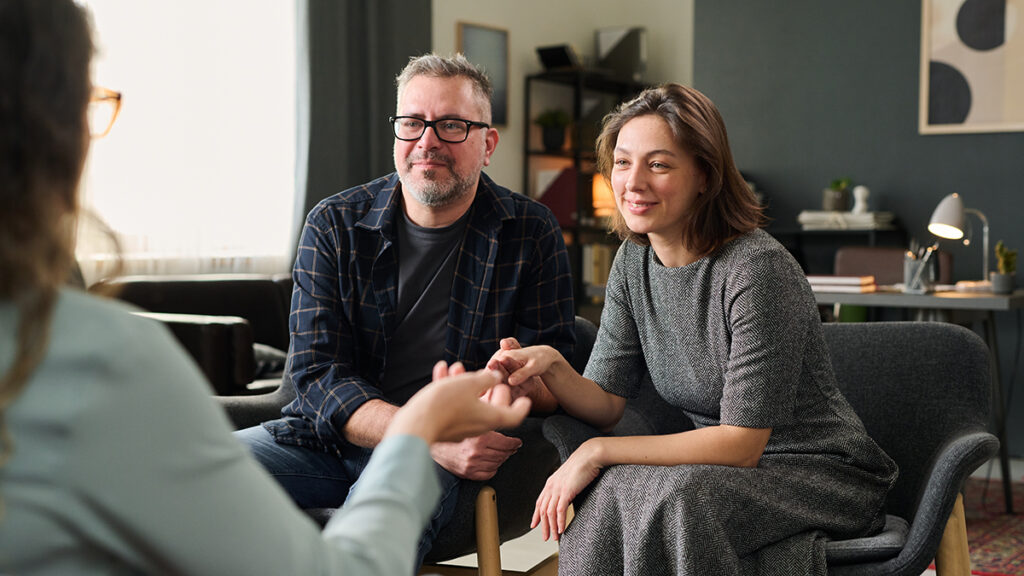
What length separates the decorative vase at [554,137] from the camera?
6.79 meters

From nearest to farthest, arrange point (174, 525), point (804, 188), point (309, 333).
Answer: point (174, 525) < point (309, 333) < point (804, 188)

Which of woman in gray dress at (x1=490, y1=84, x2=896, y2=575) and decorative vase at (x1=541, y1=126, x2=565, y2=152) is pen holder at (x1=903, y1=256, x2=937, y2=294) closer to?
woman in gray dress at (x1=490, y1=84, x2=896, y2=575)

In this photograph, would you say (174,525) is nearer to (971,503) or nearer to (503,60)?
(971,503)

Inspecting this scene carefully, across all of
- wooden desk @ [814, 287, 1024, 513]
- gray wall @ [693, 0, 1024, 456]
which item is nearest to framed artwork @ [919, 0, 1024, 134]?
gray wall @ [693, 0, 1024, 456]

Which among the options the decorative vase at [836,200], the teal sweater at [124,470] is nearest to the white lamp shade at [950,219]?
the decorative vase at [836,200]

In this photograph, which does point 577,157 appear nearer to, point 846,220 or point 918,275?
point 846,220

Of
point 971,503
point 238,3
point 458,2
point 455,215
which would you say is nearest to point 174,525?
point 455,215

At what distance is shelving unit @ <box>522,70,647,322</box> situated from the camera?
6723 millimetres

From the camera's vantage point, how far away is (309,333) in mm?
1934

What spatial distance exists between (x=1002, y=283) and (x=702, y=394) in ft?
8.07

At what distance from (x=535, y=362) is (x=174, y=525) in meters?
1.14

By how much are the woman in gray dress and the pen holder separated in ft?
7.46

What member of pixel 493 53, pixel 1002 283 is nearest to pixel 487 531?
pixel 1002 283

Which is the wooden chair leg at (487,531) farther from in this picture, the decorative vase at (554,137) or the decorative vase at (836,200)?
the decorative vase at (554,137)
